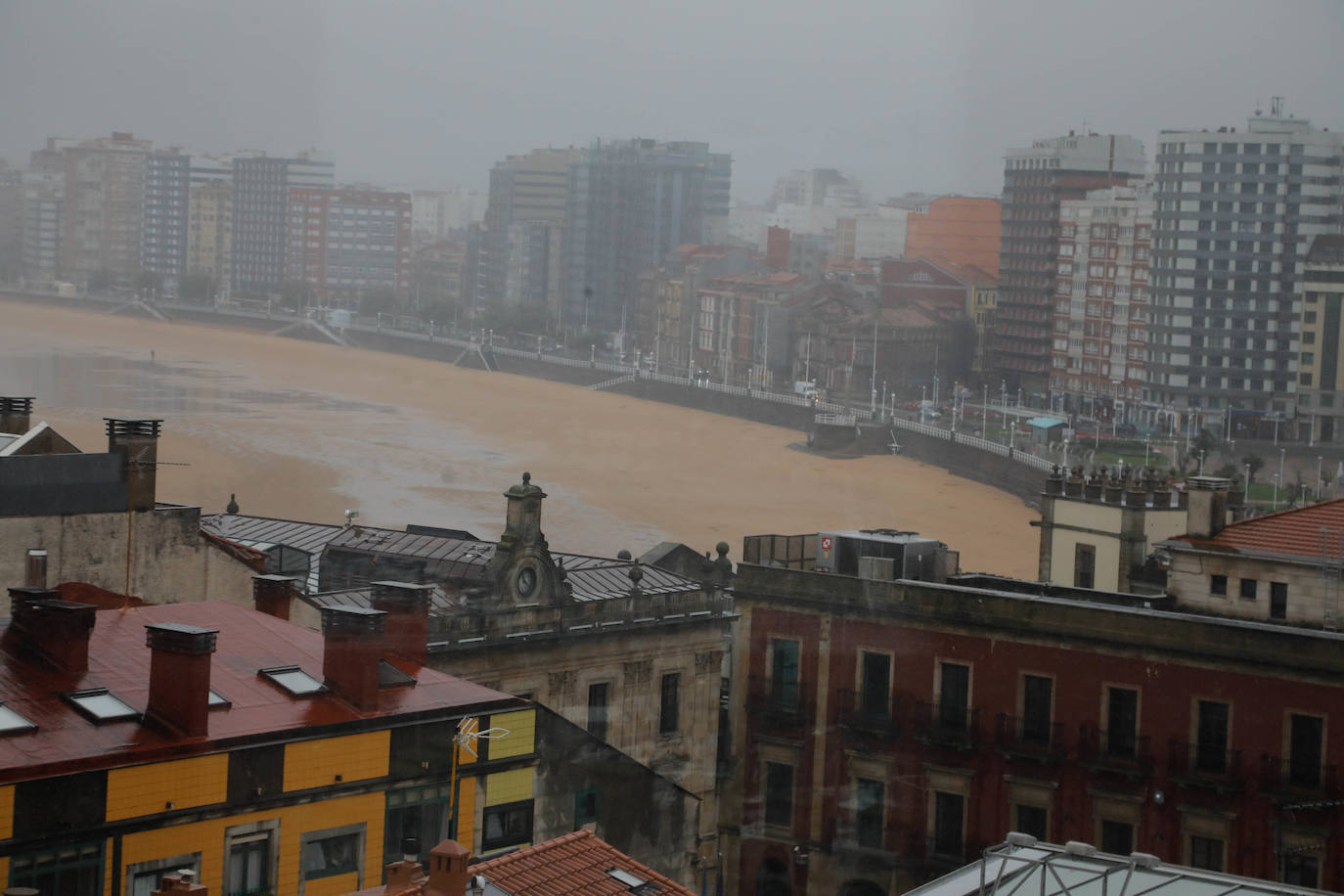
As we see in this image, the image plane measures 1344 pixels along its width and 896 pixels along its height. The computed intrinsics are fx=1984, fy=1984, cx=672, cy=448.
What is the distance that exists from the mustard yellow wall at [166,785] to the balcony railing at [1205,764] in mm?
3497

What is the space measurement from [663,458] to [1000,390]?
17.9ft

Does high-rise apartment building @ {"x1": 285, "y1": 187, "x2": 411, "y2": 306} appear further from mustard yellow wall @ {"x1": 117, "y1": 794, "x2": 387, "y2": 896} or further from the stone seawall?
mustard yellow wall @ {"x1": 117, "y1": 794, "x2": 387, "y2": 896}

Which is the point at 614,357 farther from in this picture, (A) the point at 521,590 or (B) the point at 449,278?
(A) the point at 521,590

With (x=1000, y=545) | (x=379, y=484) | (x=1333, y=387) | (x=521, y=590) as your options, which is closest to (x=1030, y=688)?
(x=521, y=590)

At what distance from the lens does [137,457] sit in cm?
549

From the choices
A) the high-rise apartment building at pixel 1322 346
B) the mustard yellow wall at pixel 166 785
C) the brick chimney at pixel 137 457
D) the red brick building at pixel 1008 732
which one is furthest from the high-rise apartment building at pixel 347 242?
the mustard yellow wall at pixel 166 785

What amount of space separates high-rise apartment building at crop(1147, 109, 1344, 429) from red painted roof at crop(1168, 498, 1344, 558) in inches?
660

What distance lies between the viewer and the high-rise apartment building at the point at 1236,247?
23859mm

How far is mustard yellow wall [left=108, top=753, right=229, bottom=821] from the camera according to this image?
12.0 ft

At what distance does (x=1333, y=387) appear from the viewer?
22.4 metres

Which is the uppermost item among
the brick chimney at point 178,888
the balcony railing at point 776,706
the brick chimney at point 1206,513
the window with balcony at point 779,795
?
the brick chimney at point 1206,513

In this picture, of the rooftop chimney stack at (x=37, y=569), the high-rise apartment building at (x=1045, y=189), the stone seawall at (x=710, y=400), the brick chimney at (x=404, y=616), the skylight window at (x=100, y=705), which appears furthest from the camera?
the high-rise apartment building at (x=1045, y=189)

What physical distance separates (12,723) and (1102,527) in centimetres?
624

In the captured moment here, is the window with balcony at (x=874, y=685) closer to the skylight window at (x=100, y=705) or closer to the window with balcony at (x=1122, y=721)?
the window with balcony at (x=1122, y=721)
